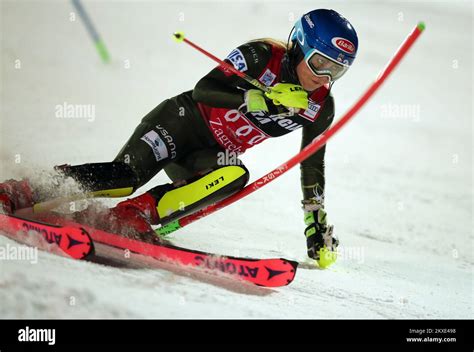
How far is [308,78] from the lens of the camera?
395cm

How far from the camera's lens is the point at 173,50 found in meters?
12.7

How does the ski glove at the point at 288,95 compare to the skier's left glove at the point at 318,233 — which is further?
the skier's left glove at the point at 318,233

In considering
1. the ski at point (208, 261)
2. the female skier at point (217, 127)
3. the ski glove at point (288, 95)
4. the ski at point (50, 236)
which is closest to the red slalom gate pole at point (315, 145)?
the female skier at point (217, 127)

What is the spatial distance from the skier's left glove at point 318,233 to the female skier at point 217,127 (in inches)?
18.7

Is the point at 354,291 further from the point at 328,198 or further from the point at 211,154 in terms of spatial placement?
the point at 328,198

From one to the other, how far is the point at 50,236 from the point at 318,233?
6.49 ft

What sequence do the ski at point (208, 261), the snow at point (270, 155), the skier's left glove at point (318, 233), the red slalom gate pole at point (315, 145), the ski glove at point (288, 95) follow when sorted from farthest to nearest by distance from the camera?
1. the skier's left glove at point (318, 233)
2. the ski glove at point (288, 95)
3. the ski at point (208, 261)
4. the red slalom gate pole at point (315, 145)
5. the snow at point (270, 155)

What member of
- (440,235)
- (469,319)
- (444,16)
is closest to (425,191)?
(440,235)

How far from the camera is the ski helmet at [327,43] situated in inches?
149

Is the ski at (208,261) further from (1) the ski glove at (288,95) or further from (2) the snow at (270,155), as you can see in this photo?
(1) the ski glove at (288,95)

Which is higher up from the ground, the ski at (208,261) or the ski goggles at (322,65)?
the ski goggles at (322,65)

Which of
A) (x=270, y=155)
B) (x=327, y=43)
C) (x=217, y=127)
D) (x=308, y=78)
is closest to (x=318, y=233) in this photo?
(x=217, y=127)

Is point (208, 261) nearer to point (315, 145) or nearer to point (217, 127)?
point (315, 145)
